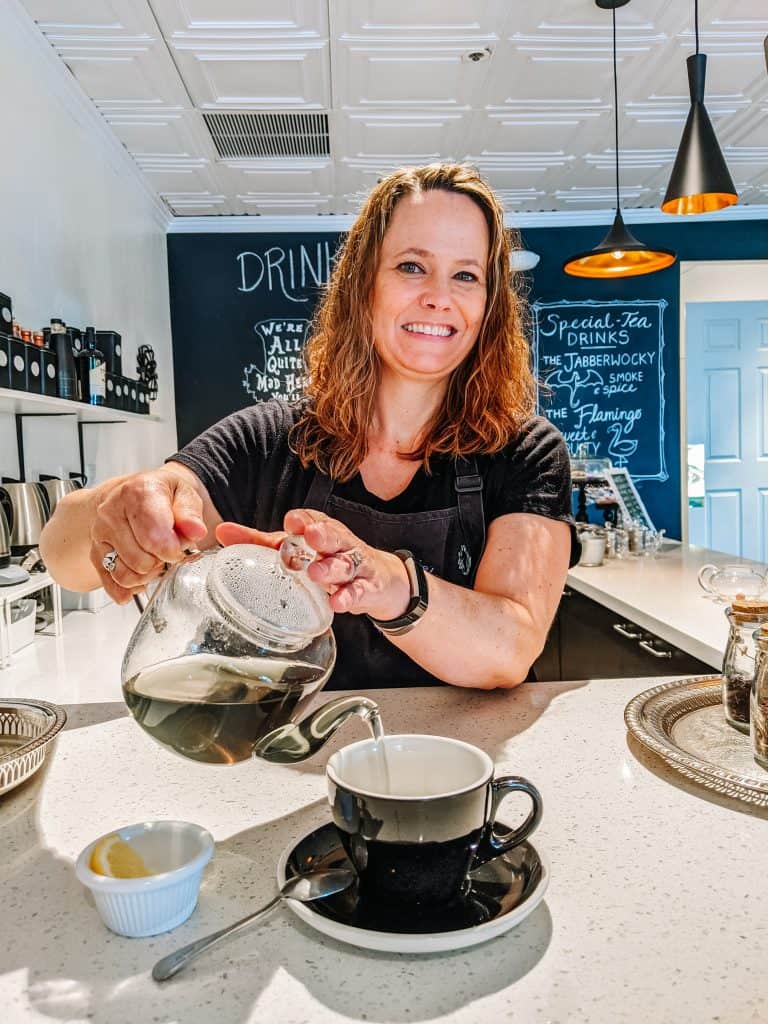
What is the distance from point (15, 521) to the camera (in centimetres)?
205

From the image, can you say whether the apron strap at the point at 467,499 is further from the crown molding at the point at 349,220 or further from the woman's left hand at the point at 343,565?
the crown molding at the point at 349,220

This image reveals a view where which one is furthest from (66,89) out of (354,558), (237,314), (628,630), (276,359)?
(354,558)

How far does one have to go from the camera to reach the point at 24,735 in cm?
86

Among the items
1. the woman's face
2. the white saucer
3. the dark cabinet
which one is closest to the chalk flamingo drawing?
the dark cabinet

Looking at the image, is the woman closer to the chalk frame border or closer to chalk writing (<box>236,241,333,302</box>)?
chalk writing (<box>236,241,333,302</box>)

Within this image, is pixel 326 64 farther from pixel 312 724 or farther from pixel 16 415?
pixel 312 724

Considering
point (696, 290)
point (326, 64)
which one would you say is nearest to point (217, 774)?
point (326, 64)

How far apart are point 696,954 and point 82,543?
826mm

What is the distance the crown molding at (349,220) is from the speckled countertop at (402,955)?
4.24m

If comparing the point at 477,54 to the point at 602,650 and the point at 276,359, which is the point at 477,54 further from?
the point at 276,359

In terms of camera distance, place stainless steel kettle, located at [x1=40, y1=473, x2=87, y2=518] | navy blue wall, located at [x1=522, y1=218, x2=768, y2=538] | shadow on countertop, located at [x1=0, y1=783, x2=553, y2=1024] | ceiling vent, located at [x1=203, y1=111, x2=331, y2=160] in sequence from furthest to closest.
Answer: navy blue wall, located at [x1=522, y1=218, x2=768, y2=538]
ceiling vent, located at [x1=203, y1=111, x2=331, y2=160]
stainless steel kettle, located at [x1=40, y1=473, x2=87, y2=518]
shadow on countertop, located at [x1=0, y1=783, x2=553, y2=1024]

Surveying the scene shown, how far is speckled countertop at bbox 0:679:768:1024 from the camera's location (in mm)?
454

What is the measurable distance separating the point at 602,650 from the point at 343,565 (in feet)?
6.20

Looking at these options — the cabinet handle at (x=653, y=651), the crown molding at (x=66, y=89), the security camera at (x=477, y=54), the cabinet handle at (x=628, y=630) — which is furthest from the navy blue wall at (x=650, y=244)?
the cabinet handle at (x=653, y=651)
